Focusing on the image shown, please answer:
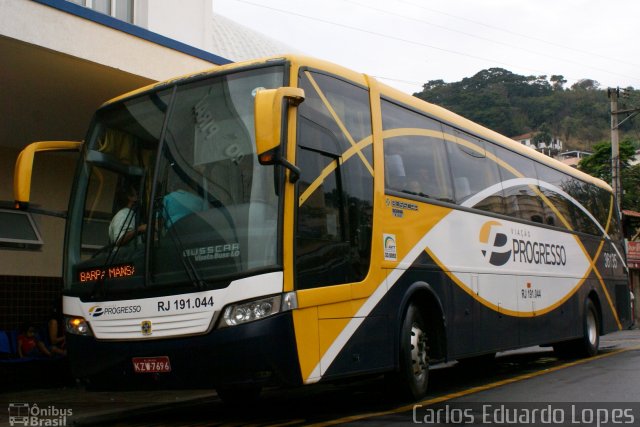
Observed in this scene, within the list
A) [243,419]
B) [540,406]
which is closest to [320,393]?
[243,419]

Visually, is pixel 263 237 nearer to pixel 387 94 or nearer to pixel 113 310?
pixel 113 310

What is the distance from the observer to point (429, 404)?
27.8ft

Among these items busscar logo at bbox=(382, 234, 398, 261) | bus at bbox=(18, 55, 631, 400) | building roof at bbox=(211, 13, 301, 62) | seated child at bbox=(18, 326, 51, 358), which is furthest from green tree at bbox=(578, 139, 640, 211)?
busscar logo at bbox=(382, 234, 398, 261)

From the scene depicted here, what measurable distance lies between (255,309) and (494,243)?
517 centimetres

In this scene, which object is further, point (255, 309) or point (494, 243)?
point (494, 243)

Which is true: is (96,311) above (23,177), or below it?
below

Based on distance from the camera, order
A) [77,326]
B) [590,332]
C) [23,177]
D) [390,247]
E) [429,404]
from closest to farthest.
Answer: [77,326] → [23,177] → [390,247] → [429,404] → [590,332]

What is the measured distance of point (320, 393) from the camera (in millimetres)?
10234

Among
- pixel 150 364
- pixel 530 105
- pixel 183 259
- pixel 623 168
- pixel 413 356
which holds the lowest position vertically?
pixel 413 356

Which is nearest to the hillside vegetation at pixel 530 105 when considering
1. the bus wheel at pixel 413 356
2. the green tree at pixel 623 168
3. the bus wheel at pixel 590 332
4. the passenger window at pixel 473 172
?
the green tree at pixel 623 168

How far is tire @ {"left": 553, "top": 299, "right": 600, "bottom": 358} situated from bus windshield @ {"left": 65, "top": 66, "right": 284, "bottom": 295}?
9259 mm

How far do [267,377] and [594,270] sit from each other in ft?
33.4

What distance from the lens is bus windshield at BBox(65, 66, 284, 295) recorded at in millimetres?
6719

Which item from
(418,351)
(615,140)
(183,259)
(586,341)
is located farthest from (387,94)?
(615,140)
